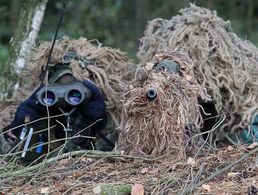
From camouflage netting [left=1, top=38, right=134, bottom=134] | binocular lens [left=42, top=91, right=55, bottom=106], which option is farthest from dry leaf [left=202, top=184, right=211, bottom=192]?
camouflage netting [left=1, top=38, right=134, bottom=134]

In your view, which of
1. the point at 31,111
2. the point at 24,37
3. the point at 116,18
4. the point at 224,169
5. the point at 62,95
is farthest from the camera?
the point at 116,18

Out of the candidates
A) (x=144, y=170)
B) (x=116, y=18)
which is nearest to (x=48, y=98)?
(x=144, y=170)

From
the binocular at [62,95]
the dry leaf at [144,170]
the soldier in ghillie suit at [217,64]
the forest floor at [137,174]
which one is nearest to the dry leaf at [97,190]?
the forest floor at [137,174]

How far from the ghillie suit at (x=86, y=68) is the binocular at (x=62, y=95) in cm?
40

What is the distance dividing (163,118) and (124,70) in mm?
1576

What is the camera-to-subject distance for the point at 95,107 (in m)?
4.64

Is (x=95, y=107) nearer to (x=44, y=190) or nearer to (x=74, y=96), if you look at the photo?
(x=74, y=96)

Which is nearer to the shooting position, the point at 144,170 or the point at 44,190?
the point at 44,190

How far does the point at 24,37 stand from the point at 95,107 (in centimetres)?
133

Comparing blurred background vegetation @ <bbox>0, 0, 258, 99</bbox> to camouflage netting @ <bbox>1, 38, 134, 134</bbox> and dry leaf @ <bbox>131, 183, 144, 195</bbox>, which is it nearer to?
camouflage netting @ <bbox>1, 38, 134, 134</bbox>

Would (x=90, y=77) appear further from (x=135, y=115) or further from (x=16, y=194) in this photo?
(x=16, y=194)

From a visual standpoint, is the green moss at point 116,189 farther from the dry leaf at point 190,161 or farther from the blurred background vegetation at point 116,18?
the blurred background vegetation at point 116,18

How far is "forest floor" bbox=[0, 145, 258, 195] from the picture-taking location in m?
3.43

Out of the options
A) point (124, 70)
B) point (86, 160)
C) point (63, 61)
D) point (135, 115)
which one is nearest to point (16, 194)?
point (86, 160)
